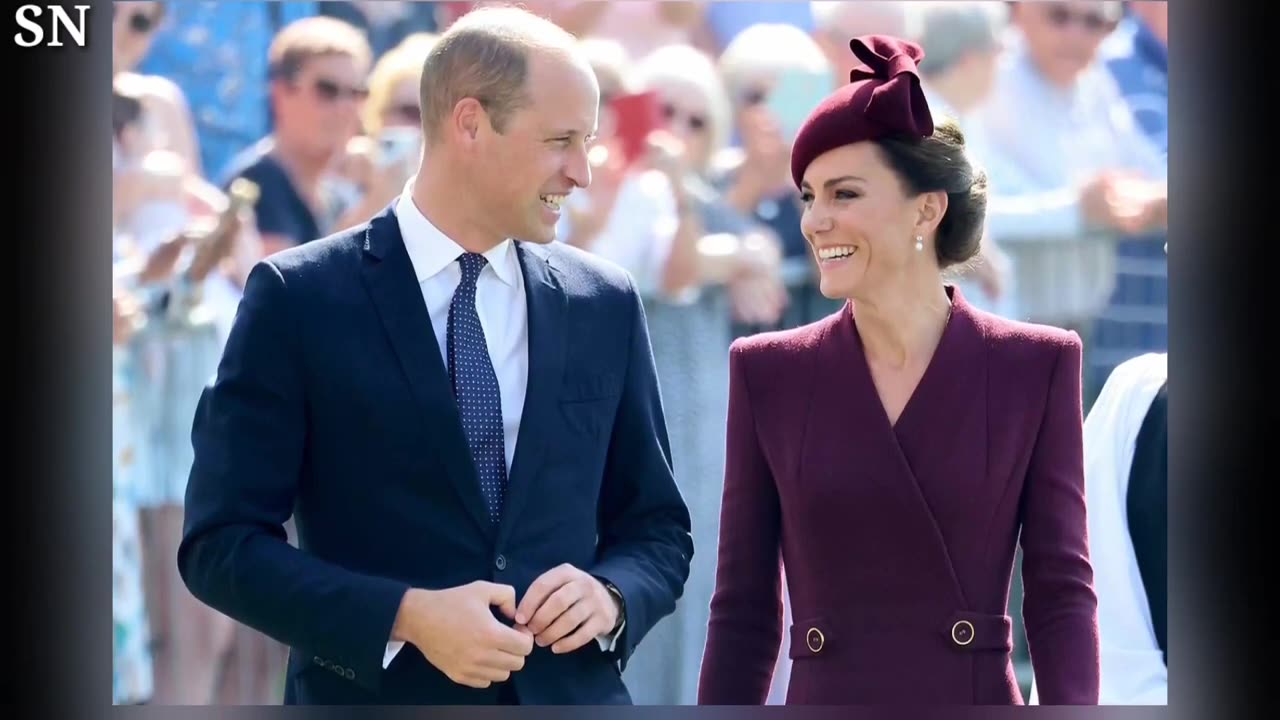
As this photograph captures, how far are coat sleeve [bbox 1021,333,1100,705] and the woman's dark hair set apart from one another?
253 millimetres

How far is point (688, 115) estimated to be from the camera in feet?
16.4

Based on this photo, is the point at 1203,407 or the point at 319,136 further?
the point at 319,136

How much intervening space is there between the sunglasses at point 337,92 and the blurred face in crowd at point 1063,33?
1767 millimetres

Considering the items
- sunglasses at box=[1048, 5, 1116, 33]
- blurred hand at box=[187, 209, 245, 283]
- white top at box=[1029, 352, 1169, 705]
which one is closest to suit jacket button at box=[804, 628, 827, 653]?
white top at box=[1029, 352, 1169, 705]

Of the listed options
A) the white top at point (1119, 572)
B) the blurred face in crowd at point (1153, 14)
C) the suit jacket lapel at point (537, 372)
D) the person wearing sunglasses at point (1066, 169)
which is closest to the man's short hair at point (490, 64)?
the suit jacket lapel at point (537, 372)

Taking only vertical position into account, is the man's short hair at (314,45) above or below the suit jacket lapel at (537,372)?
above

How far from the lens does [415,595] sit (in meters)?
2.93

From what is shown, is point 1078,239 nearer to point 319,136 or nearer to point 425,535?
point 319,136

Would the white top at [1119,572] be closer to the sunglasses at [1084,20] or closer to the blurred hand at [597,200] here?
the blurred hand at [597,200]

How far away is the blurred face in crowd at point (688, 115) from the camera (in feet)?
16.3

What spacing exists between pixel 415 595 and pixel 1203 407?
1621mm

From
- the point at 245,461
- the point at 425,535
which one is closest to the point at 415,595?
the point at 425,535

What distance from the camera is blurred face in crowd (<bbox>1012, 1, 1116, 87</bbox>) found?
5.21 m

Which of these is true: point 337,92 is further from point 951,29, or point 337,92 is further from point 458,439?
point 458,439
